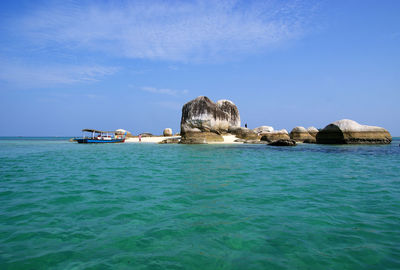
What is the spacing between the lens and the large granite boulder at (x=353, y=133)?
94.3 ft

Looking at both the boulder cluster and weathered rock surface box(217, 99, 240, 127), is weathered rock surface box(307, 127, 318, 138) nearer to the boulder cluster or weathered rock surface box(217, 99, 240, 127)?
the boulder cluster

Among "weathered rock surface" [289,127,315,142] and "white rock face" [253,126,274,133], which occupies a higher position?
"white rock face" [253,126,274,133]

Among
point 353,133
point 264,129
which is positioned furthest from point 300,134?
point 264,129

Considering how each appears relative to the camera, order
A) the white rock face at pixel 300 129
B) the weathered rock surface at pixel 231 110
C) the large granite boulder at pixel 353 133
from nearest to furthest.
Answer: the large granite boulder at pixel 353 133 → the white rock face at pixel 300 129 → the weathered rock surface at pixel 231 110

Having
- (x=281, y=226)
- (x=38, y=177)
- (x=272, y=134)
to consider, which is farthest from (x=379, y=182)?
(x=272, y=134)

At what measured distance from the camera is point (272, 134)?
38219mm

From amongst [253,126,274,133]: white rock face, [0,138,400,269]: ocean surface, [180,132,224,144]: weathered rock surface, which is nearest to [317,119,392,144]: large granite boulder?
[180,132,224,144]: weathered rock surface

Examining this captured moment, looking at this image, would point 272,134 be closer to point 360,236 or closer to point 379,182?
point 379,182

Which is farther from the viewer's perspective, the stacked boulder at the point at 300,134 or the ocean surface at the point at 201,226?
the stacked boulder at the point at 300,134

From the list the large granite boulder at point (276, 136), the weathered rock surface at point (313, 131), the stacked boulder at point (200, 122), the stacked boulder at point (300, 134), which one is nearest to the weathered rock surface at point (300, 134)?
the stacked boulder at point (300, 134)

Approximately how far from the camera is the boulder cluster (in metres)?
28.8

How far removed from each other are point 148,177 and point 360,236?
6.44 meters

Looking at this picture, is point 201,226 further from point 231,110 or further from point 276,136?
point 231,110

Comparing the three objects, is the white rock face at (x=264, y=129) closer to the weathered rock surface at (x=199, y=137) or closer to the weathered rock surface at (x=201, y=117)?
the weathered rock surface at (x=201, y=117)
